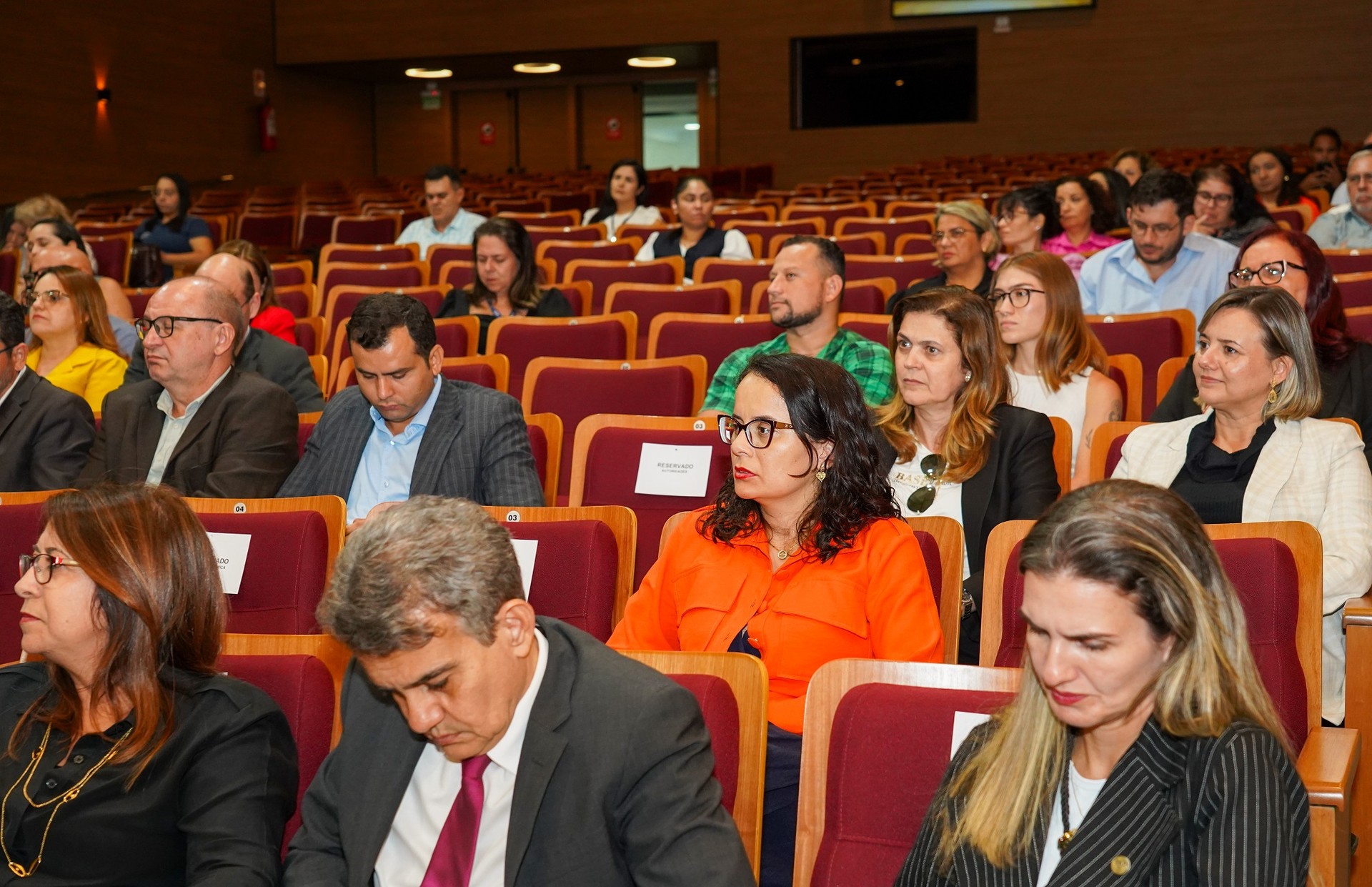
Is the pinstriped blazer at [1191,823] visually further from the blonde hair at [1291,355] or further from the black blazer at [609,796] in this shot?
the blonde hair at [1291,355]

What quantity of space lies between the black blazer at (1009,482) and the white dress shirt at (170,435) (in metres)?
1.69

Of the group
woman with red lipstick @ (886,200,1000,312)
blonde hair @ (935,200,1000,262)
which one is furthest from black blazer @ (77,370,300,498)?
blonde hair @ (935,200,1000,262)

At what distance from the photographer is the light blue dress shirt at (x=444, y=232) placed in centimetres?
753

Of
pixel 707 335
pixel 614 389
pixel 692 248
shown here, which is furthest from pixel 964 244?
pixel 692 248

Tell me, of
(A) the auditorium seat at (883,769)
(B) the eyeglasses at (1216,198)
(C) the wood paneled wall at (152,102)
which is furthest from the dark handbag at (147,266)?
(C) the wood paneled wall at (152,102)

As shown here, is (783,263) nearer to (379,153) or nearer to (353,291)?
(353,291)

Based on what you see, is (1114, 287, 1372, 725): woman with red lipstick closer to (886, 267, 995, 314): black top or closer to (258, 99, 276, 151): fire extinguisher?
(886, 267, 995, 314): black top

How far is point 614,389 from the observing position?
3643 millimetres

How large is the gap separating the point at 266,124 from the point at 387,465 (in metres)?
14.2

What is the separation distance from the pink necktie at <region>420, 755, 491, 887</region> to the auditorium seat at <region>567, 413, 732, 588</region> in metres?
1.37

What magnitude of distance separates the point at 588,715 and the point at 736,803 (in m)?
0.29

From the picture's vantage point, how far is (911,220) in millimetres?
7613

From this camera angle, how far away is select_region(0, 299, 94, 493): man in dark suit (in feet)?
10.7

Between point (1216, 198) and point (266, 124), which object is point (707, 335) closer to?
point (1216, 198)
